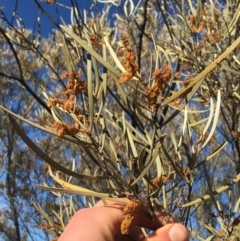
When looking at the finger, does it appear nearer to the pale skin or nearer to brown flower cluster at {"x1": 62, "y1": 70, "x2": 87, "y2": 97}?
the pale skin

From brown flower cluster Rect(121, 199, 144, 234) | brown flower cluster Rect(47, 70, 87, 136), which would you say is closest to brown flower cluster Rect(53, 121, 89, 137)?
brown flower cluster Rect(47, 70, 87, 136)

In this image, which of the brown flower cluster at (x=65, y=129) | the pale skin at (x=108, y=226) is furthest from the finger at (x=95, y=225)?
the brown flower cluster at (x=65, y=129)

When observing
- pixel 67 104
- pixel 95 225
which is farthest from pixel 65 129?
pixel 95 225

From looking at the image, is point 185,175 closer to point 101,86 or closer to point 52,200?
point 101,86

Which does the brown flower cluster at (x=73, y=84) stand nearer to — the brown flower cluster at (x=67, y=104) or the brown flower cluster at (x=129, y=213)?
the brown flower cluster at (x=67, y=104)

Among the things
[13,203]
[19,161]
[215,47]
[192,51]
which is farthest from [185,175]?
[19,161]

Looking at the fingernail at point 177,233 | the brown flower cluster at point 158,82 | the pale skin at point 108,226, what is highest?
the brown flower cluster at point 158,82

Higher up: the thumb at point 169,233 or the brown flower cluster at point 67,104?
the brown flower cluster at point 67,104

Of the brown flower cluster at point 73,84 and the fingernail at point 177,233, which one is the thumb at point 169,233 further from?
the brown flower cluster at point 73,84
